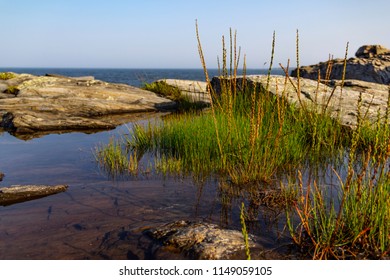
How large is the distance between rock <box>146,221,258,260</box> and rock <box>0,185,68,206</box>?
6.19 ft

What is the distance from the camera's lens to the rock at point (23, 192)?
4.50 m

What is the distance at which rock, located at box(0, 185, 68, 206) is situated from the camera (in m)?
4.50

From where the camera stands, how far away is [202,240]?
320 centimetres

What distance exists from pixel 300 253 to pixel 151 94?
13.0m

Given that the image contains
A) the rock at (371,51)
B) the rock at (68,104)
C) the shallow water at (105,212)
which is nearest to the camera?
the shallow water at (105,212)

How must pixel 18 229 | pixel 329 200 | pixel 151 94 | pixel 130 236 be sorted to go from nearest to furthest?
pixel 130 236 < pixel 18 229 < pixel 329 200 < pixel 151 94

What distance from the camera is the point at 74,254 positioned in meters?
3.12

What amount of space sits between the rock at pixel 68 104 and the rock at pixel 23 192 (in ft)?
17.1

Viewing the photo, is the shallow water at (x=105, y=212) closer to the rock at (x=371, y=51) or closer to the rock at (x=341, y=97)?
the rock at (x=341, y=97)

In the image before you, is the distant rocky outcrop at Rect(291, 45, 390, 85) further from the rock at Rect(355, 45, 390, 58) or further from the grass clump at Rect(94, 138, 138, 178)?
the grass clump at Rect(94, 138, 138, 178)

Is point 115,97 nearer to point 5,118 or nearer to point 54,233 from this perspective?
point 5,118

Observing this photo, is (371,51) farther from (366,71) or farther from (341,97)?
(341,97)

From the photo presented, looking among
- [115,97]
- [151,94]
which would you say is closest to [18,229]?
[115,97]

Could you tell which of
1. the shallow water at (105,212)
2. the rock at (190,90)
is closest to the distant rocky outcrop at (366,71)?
the rock at (190,90)
